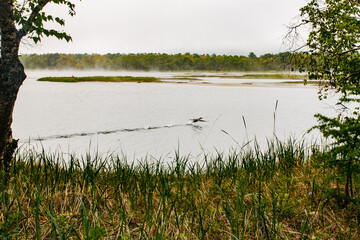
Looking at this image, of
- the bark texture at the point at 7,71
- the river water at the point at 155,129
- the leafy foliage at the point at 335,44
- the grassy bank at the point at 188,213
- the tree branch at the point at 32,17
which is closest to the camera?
the grassy bank at the point at 188,213

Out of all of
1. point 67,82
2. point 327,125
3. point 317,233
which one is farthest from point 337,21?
point 67,82

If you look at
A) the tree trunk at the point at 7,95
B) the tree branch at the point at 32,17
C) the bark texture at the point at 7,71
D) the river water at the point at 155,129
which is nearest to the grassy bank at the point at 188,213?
the tree trunk at the point at 7,95

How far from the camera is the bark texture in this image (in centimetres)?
364

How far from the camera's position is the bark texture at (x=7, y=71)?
3645mm

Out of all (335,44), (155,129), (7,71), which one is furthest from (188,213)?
(155,129)

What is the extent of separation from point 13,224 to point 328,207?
358cm

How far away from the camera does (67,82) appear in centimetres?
5981

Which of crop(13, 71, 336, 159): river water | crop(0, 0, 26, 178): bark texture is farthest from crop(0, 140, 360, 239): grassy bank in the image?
crop(13, 71, 336, 159): river water

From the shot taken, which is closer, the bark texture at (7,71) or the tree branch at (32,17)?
the bark texture at (7,71)

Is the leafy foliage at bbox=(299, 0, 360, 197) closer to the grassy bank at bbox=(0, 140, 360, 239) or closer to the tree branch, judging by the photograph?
the grassy bank at bbox=(0, 140, 360, 239)

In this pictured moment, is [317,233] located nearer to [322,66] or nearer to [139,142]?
[322,66]

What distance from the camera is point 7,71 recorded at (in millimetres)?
3713

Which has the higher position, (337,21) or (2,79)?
(337,21)

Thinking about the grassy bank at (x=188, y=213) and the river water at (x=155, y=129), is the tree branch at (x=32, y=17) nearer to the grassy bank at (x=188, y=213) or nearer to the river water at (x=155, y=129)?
the grassy bank at (x=188, y=213)
